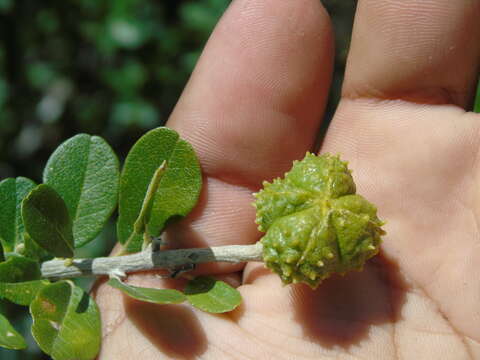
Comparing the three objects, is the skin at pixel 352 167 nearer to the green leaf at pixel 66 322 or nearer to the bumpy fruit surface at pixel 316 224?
the green leaf at pixel 66 322

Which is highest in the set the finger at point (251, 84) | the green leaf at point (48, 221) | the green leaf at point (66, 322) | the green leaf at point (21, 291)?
the finger at point (251, 84)

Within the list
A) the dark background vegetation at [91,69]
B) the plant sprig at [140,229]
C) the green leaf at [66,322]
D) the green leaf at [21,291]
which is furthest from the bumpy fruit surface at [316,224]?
the dark background vegetation at [91,69]

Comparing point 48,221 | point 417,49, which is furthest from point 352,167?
point 48,221

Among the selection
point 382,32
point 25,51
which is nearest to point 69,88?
point 25,51

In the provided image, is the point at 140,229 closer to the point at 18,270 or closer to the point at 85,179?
the point at 85,179

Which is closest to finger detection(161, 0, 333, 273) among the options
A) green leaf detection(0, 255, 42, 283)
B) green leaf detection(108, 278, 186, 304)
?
green leaf detection(108, 278, 186, 304)
